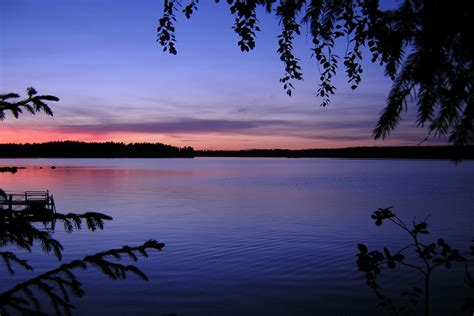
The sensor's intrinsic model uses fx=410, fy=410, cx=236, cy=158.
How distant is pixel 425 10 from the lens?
2525mm

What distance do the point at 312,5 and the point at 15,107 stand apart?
8.89 feet

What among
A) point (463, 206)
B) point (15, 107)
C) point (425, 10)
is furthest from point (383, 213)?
point (463, 206)

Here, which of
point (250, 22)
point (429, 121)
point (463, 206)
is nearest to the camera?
point (429, 121)

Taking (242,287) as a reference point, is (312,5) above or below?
above

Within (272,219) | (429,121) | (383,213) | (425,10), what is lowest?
(272,219)

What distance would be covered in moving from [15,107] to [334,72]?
330 cm

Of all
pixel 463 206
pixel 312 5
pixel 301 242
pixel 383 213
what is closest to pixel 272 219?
pixel 301 242

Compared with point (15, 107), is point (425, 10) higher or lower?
higher

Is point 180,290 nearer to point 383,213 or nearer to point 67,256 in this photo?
point 67,256

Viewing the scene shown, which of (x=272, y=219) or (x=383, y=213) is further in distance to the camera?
(x=272, y=219)

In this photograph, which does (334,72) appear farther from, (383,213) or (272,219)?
A: (272,219)

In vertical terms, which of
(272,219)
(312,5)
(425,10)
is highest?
(312,5)

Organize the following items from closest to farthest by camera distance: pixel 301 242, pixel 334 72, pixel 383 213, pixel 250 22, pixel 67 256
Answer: pixel 250 22
pixel 334 72
pixel 383 213
pixel 67 256
pixel 301 242

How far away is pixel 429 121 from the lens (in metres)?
2.46
